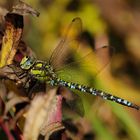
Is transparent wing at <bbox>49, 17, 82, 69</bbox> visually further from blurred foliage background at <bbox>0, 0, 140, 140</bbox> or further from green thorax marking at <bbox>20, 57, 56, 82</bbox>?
Result: blurred foliage background at <bbox>0, 0, 140, 140</bbox>

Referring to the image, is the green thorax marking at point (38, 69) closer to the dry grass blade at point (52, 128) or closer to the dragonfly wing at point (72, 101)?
the dragonfly wing at point (72, 101)

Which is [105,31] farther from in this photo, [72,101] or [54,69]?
[72,101]

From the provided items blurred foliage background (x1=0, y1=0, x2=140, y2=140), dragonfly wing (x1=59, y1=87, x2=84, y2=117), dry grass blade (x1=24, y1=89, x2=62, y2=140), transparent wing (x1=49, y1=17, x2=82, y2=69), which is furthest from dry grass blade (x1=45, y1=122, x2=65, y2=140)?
blurred foliage background (x1=0, y1=0, x2=140, y2=140)

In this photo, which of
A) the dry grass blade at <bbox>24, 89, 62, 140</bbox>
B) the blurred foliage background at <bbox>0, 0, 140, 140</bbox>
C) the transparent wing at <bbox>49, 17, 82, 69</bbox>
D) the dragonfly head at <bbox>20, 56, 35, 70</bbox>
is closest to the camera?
the dry grass blade at <bbox>24, 89, 62, 140</bbox>

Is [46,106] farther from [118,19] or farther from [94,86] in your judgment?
[118,19]

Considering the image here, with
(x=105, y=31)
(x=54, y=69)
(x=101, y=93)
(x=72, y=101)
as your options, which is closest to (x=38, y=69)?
(x=54, y=69)

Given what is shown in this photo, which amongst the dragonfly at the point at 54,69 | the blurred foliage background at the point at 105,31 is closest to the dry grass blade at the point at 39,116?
the dragonfly at the point at 54,69
